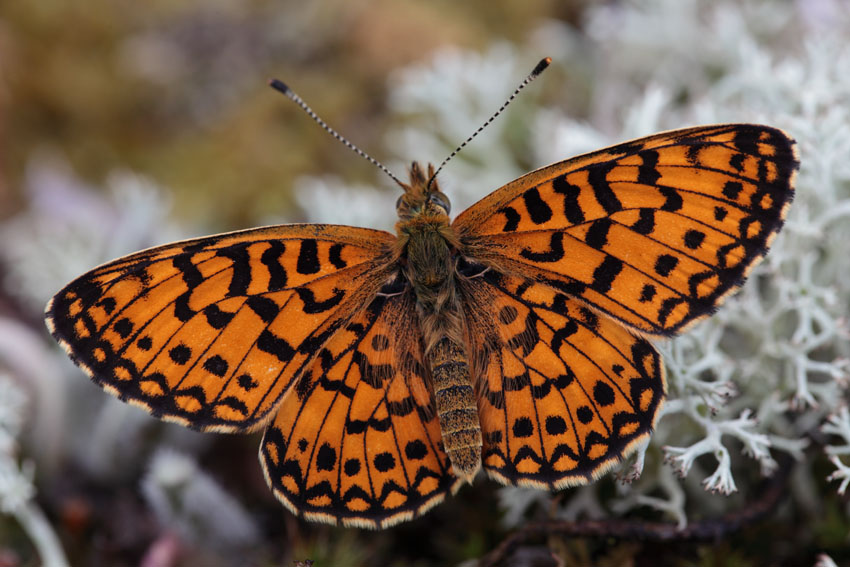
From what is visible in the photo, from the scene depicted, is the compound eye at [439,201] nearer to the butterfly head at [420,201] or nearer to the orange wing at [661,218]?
the butterfly head at [420,201]

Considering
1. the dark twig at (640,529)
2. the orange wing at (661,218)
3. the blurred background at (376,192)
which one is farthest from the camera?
the blurred background at (376,192)

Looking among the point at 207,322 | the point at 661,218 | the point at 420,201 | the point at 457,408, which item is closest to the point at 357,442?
the point at 457,408

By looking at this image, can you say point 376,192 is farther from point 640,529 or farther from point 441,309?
point 640,529

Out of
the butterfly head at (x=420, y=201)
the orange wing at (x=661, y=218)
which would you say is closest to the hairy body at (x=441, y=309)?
the butterfly head at (x=420, y=201)

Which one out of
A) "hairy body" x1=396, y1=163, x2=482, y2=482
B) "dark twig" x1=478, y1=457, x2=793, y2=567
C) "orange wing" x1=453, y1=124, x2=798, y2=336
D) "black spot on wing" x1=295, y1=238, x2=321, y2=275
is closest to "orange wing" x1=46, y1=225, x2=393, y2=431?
"black spot on wing" x1=295, y1=238, x2=321, y2=275

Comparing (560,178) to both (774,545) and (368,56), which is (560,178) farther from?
(368,56)

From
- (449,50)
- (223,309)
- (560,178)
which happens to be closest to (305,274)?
(223,309)
